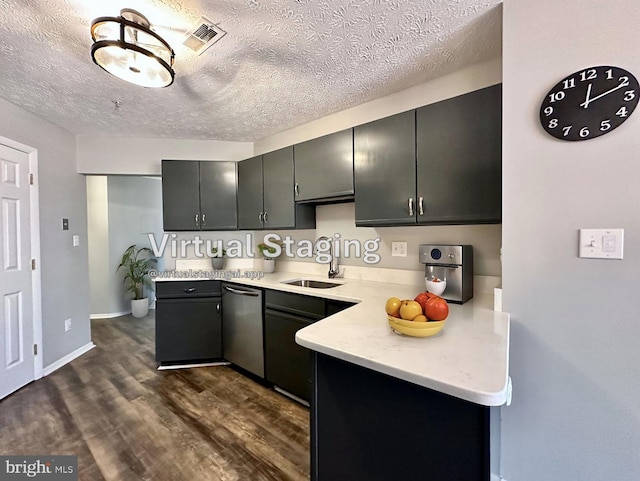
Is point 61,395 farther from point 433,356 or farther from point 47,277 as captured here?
point 433,356

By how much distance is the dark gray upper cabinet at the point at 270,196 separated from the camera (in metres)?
2.54

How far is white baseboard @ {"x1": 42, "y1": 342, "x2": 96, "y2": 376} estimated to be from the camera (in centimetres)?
262

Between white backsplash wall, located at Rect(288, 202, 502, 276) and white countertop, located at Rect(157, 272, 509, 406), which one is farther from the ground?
white backsplash wall, located at Rect(288, 202, 502, 276)

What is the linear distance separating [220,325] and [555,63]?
297cm

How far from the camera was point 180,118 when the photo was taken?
2.57 meters

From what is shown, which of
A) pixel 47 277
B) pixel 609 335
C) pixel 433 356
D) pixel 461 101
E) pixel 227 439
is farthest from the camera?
pixel 47 277

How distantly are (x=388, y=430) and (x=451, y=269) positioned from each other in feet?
3.16

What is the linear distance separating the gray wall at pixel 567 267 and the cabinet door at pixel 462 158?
195 millimetres

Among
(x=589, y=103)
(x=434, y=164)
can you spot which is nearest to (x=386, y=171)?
(x=434, y=164)

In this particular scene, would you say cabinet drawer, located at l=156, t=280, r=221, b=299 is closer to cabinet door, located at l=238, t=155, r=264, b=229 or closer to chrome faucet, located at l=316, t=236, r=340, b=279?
cabinet door, located at l=238, t=155, r=264, b=229

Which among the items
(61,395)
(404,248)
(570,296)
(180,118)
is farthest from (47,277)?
(570,296)

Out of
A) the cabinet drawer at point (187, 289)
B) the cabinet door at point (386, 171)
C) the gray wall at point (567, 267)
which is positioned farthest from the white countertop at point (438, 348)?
the cabinet drawer at point (187, 289)

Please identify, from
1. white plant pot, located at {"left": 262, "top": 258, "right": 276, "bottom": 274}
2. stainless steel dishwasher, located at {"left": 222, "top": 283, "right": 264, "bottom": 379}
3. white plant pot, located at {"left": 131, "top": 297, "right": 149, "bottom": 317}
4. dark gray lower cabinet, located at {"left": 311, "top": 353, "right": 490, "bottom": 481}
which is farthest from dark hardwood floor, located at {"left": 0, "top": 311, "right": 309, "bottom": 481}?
white plant pot, located at {"left": 131, "top": 297, "right": 149, "bottom": 317}

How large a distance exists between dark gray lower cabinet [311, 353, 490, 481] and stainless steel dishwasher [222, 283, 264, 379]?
135cm
